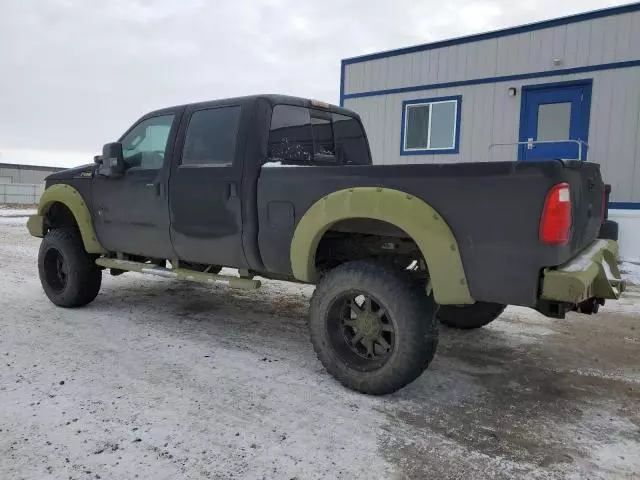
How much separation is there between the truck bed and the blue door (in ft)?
24.6

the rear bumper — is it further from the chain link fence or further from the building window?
the chain link fence

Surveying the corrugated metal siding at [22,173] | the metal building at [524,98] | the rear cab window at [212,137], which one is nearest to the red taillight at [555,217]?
the rear cab window at [212,137]

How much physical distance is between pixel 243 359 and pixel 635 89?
9.32 metres

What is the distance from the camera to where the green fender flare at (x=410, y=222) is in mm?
2943

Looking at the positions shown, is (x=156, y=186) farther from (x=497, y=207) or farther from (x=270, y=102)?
(x=497, y=207)

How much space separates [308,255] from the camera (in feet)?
11.7

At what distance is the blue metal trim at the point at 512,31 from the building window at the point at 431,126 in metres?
1.22

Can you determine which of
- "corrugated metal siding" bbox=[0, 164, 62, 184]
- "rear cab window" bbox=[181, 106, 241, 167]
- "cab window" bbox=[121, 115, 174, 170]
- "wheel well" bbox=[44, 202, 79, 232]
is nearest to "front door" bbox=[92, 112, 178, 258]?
"cab window" bbox=[121, 115, 174, 170]

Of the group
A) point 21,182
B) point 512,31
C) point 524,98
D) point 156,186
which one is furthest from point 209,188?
A: point 21,182

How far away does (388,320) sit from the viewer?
3281 millimetres

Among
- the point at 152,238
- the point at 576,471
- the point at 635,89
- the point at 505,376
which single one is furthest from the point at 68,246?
the point at 635,89

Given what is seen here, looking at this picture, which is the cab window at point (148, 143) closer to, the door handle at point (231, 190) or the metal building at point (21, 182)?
the door handle at point (231, 190)

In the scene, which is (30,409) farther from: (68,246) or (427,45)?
(427,45)

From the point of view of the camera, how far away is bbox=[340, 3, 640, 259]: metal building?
9.45 metres
